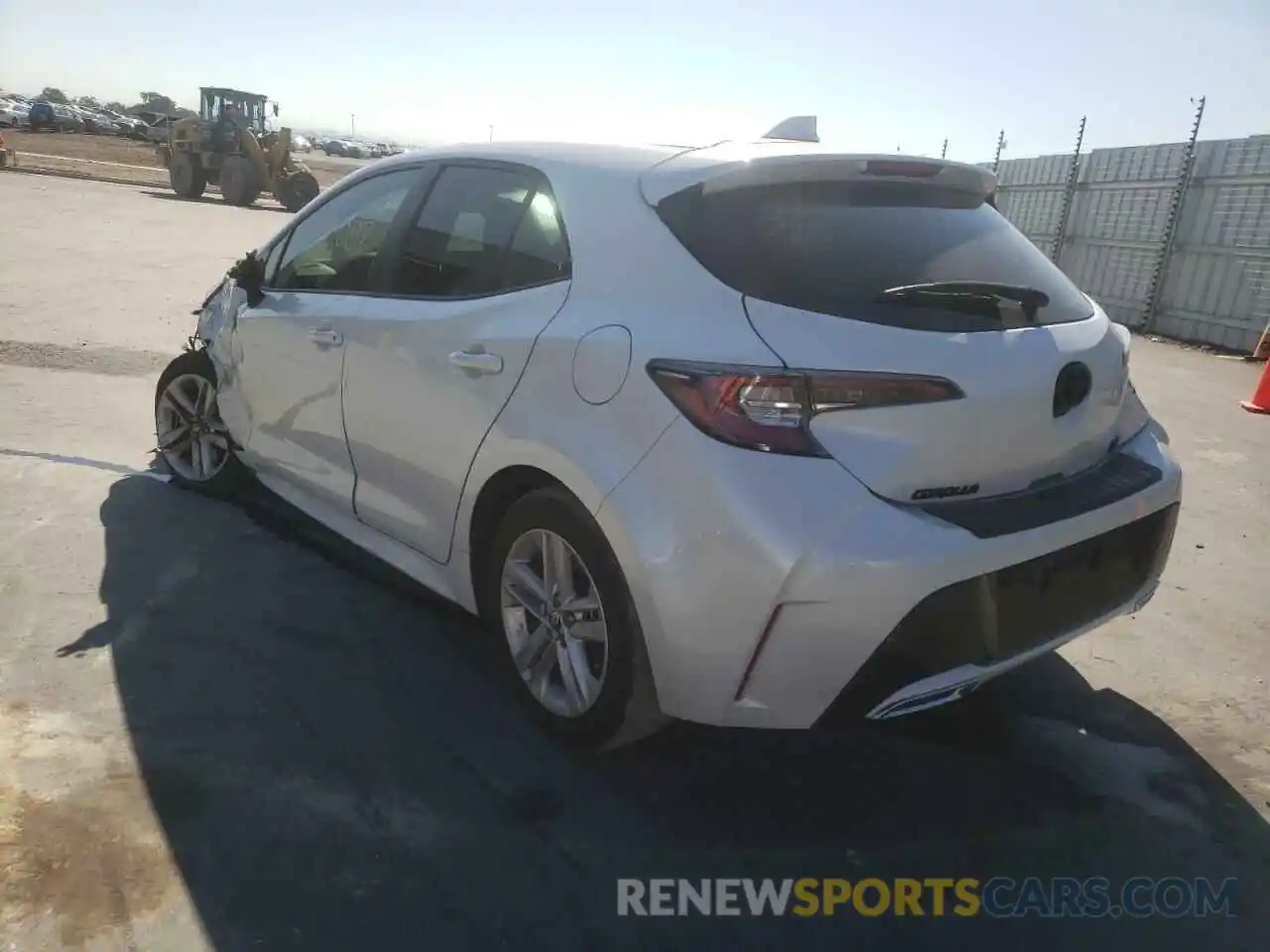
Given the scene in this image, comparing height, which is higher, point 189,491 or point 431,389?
point 431,389

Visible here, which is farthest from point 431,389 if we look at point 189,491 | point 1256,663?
point 1256,663

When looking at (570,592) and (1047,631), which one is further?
(570,592)

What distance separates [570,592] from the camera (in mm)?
2527

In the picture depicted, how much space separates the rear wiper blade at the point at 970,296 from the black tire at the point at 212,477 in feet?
10.7

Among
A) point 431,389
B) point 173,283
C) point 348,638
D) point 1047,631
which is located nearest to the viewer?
point 1047,631

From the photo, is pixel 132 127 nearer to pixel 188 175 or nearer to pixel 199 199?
pixel 188 175

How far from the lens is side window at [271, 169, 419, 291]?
3293 mm

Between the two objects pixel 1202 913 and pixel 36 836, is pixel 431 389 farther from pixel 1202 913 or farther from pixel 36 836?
pixel 1202 913

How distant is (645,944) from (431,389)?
5.46 feet

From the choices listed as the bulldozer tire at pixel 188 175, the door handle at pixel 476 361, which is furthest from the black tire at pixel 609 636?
the bulldozer tire at pixel 188 175

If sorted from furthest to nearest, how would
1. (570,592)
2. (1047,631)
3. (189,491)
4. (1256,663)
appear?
1. (189,491)
2. (1256,663)
3. (570,592)
4. (1047,631)

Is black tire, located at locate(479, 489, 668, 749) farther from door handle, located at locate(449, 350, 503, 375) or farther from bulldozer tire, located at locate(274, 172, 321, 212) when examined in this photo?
bulldozer tire, located at locate(274, 172, 321, 212)

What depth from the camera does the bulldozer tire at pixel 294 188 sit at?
26523 mm

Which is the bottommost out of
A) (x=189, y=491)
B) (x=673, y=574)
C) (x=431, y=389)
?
(x=189, y=491)
